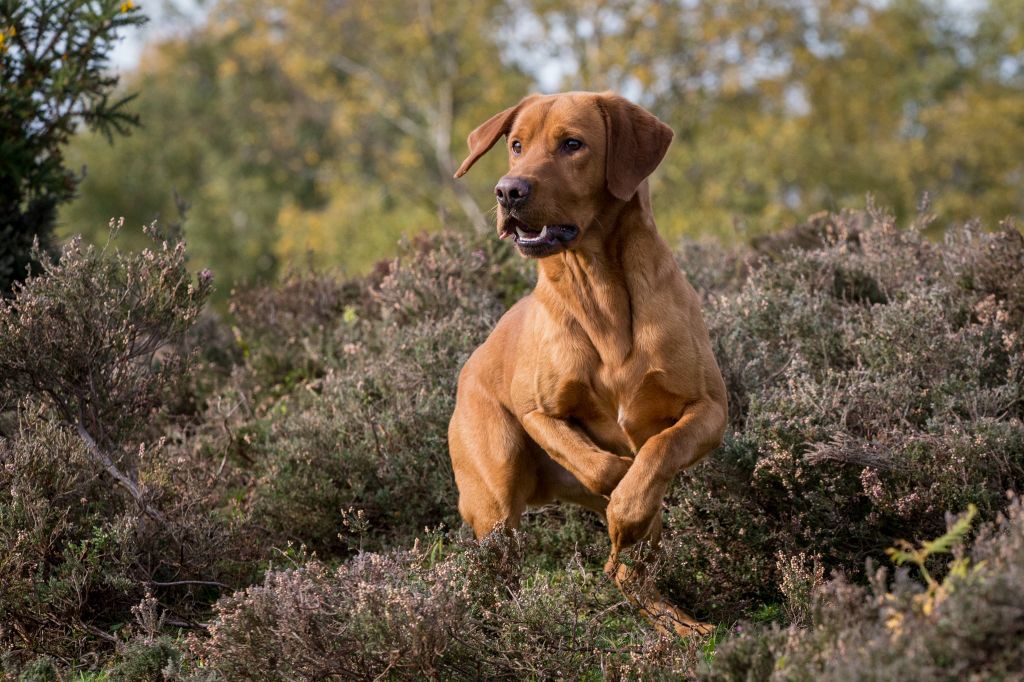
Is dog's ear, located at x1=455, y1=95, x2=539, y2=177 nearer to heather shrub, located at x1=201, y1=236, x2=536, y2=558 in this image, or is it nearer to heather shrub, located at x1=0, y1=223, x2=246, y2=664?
heather shrub, located at x1=201, y1=236, x2=536, y2=558

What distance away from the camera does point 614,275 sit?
15.1 ft

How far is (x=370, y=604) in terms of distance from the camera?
3855 mm

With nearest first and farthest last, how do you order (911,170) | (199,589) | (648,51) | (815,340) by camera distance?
(199,589) → (815,340) → (648,51) → (911,170)

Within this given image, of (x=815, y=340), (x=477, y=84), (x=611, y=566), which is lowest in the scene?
(x=611, y=566)

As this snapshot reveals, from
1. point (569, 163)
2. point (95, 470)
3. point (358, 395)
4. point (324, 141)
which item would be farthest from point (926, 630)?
point (324, 141)

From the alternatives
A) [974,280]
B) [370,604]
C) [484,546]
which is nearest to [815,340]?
[974,280]

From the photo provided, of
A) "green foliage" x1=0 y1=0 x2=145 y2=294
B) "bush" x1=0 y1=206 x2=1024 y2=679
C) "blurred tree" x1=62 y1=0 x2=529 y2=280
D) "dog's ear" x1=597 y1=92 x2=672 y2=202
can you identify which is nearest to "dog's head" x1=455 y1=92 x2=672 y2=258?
"dog's ear" x1=597 y1=92 x2=672 y2=202

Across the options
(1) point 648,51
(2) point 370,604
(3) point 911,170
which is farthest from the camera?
(3) point 911,170

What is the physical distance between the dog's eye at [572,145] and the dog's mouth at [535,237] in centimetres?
36

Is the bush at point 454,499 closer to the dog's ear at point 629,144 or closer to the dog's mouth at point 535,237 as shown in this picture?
the dog's mouth at point 535,237

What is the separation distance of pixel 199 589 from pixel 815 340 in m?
3.53

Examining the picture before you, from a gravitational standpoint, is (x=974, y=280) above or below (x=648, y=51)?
below

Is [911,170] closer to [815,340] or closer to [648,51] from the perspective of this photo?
[648,51]

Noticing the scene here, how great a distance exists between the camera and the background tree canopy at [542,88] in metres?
23.8
